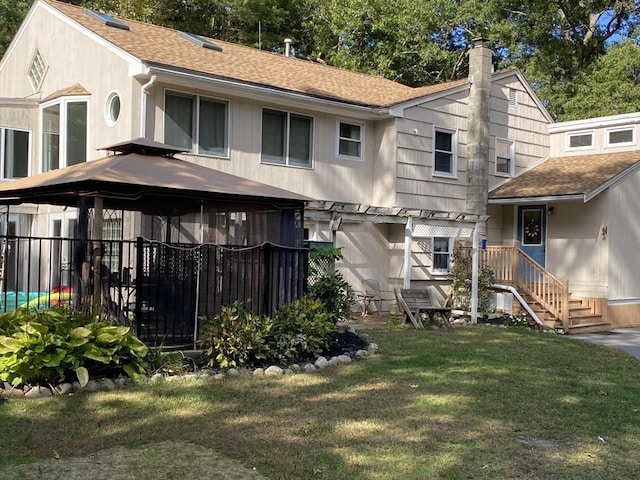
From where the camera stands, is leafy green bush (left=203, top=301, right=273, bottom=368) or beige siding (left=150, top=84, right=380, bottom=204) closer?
leafy green bush (left=203, top=301, right=273, bottom=368)

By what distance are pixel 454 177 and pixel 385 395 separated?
1153cm

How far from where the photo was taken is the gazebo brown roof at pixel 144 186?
826 centimetres

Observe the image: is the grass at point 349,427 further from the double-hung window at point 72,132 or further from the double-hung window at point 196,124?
the double-hung window at point 72,132

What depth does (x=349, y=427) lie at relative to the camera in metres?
6.00

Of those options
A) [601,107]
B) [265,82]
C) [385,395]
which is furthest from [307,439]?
[601,107]

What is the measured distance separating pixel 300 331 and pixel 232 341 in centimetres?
110

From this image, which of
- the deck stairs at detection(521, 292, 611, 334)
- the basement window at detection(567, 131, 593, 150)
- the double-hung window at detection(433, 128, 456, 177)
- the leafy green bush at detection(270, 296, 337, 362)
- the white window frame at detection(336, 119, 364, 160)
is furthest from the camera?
the basement window at detection(567, 131, 593, 150)

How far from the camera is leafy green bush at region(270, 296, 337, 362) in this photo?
8.66 meters

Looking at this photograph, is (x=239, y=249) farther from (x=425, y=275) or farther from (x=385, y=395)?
(x=425, y=275)

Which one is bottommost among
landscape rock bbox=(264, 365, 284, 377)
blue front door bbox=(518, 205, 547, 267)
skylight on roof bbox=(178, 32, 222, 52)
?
landscape rock bbox=(264, 365, 284, 377)

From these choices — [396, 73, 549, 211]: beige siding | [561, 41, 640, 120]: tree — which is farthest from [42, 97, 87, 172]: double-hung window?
[561, 41, 640, 120]: tree

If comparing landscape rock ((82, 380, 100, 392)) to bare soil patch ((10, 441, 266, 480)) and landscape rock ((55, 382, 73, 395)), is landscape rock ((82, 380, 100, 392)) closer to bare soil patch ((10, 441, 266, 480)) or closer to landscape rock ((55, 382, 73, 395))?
landscape rock ((55, 382, 73, 395))

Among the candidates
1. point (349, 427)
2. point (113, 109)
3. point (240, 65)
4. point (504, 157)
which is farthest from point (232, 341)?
point (504, 157)

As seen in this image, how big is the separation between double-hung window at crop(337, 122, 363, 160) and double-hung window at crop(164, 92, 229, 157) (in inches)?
129
